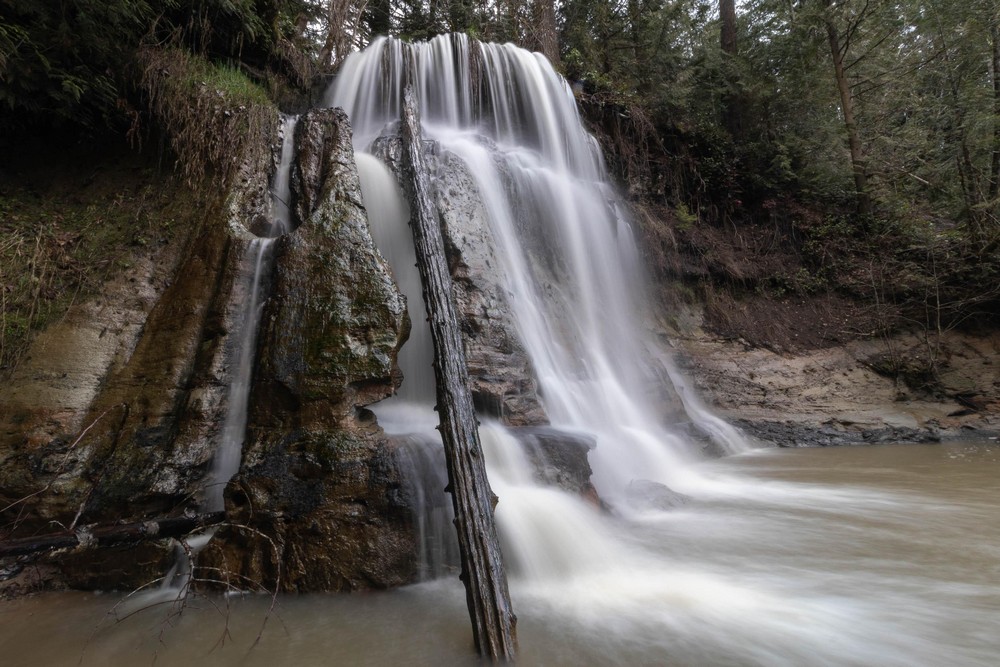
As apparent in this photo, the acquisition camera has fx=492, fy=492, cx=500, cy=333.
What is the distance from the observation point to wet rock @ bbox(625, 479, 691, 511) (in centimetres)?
468

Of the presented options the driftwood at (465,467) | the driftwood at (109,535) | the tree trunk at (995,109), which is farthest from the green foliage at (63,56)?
the tree trunk at (995,109)

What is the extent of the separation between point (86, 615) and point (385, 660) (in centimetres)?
194

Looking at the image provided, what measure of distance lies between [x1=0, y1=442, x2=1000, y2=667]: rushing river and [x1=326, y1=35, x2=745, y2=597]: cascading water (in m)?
0.28

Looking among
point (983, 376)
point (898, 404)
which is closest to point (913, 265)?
point (983, 376)

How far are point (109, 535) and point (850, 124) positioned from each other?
13556 mm

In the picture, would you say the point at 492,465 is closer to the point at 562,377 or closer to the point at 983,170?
the point at 562,377

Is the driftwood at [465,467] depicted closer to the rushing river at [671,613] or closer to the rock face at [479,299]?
the rushing river at [671,613]

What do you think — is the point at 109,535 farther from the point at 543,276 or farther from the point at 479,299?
the point at 543,276

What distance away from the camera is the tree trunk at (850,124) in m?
10.5

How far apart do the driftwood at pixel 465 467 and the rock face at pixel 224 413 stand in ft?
1.45

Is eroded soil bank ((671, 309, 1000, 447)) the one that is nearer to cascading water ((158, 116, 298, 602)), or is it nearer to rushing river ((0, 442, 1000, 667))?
rushing river ((0, 442, 1000, 667))

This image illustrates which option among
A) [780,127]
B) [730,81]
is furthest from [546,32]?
[780,127]

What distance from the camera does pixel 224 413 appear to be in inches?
154

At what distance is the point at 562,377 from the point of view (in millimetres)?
6285
